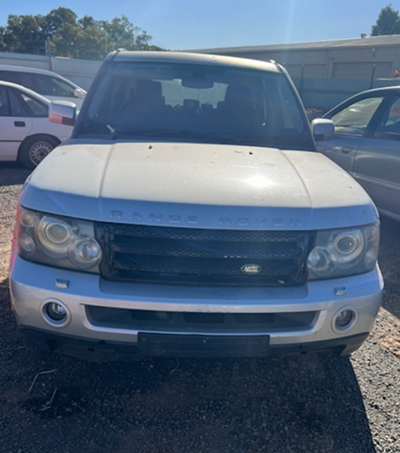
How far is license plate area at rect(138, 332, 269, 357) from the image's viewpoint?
80.9 inches

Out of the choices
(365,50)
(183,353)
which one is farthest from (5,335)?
(365,50)

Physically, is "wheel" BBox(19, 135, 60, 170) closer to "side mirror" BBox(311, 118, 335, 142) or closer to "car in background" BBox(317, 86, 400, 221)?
"car in background" BBox(317, 86, 400, 221)

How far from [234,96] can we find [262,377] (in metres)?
2.19

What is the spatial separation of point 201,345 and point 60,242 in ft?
2.82

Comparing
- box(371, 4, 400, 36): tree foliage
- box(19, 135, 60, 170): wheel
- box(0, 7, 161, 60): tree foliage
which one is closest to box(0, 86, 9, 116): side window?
box(19, 135, 60, 170): wheel

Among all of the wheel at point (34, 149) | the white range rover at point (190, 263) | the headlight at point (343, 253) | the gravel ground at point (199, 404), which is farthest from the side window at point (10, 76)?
the headlight at point (343, 253)

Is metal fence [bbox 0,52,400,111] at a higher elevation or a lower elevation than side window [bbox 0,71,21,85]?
lower

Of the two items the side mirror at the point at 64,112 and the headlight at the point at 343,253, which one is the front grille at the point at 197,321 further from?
the side mirror at the point at 64,112

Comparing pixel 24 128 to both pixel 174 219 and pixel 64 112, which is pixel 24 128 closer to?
pixel 64 112

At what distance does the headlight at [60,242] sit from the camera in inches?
82.0

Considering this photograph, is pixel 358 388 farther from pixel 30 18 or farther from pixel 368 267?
pixel 30 18

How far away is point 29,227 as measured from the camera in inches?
84.5

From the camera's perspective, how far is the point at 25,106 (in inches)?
296

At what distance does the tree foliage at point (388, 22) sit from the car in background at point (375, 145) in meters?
73.3
